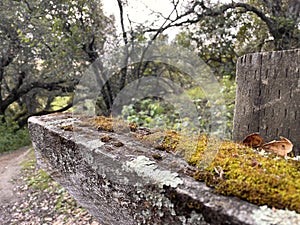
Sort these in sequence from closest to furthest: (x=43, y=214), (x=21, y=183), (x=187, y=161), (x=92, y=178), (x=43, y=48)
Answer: (x=187, y=161), (x=92, y=178), (x=43, y=214), (x=21, y=183), (x=43, y=48)

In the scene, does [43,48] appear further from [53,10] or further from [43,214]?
[43,214]

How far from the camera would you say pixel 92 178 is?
1.29 meters

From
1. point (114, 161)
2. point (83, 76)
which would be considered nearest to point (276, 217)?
point (114, 161)

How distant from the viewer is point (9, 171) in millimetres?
6246

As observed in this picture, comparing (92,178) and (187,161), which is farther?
(92,178)

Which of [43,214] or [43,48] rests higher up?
Result: [43,48]

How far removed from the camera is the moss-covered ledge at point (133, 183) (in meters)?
0.75

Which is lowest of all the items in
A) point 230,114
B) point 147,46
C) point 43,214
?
point 43,214

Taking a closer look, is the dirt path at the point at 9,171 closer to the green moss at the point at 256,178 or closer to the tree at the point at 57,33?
the tree at the point at 57,33

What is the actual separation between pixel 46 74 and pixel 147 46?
182 inches

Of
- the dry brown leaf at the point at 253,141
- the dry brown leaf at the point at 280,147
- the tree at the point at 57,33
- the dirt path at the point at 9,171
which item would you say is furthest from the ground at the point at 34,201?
the tree at the point at 57,33

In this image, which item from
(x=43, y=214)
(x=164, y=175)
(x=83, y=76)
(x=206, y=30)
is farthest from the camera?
(x=83, y=76)

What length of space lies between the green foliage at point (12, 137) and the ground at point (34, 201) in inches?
102

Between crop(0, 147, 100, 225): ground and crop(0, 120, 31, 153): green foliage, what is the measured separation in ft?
8.52
